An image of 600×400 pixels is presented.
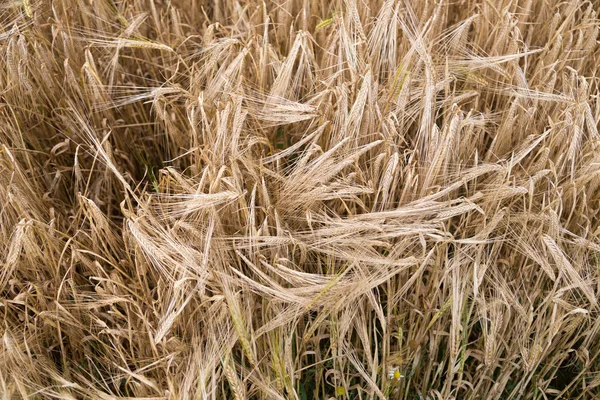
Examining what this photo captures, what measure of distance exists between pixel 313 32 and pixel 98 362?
724mm

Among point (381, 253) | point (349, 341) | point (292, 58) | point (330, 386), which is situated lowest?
point (330, 386)

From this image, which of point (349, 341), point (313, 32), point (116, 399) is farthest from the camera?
point (313, 32)

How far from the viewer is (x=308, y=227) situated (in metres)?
0.98

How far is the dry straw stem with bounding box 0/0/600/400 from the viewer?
2.93 ft

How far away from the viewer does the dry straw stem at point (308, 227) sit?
89cm

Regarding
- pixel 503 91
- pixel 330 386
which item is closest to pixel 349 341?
pixel 330 386

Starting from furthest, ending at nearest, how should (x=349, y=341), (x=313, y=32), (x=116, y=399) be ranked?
(x=313, y=32), (x=349, y=341), (x=116, y=399)

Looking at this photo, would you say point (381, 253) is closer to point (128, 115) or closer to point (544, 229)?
point (544, 229)

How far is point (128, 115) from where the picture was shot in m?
1.23

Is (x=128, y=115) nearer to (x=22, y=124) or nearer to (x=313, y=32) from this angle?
(x=22, y=124)

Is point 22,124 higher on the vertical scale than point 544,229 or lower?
higher

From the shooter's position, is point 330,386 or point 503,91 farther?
point 503,91

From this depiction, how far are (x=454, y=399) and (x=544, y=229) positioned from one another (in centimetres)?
30

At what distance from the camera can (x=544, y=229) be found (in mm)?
1027
